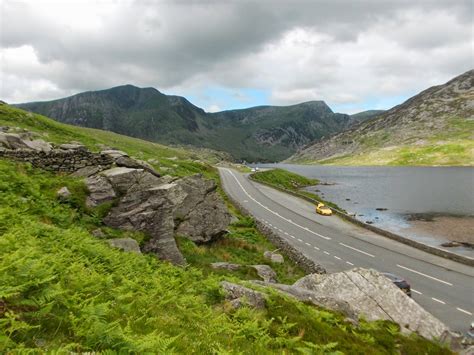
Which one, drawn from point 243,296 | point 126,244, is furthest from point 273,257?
point 243,296

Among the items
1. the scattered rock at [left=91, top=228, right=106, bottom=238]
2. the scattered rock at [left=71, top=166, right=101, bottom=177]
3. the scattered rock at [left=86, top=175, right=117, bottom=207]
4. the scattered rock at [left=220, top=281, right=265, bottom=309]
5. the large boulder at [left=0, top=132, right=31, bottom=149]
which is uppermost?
the large boulder at [left=0, top=132, right=31, bottom=149]

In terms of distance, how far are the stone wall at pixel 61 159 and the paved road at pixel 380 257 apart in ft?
79.4

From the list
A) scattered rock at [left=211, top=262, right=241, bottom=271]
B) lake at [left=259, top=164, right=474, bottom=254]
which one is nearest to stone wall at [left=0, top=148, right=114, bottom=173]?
scattered rock at [left=211, top=262, right=241, bottom=271]

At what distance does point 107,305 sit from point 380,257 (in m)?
39.0

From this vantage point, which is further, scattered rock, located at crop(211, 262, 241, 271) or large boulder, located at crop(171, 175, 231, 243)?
large boulder, located at crop(171, 175, 231, 243)

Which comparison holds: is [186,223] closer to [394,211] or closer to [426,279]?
[426,279]

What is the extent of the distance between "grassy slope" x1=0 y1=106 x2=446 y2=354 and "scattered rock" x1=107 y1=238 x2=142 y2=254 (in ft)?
4.95

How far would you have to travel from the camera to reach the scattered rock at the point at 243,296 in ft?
42.6

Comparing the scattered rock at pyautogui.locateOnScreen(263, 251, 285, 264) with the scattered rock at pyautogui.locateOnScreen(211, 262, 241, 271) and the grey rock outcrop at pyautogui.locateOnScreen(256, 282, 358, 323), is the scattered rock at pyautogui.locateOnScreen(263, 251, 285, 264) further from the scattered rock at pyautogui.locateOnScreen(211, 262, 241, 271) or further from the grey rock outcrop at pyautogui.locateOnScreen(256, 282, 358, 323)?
the grey rock outcrop at pyautogui.locateOnScreen(256, 282, 358, 323)

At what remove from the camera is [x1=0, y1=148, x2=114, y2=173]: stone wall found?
77.3 ft

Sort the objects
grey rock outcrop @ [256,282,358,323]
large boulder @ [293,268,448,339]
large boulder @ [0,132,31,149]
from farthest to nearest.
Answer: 1. large boulder @ [0,132,31,149]
2. large boulder @ [293,268,448,339]
3. grey rock outcrop @ [256,282,358,323]

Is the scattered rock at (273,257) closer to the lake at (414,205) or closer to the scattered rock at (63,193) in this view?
the scattered rock at (63,193)

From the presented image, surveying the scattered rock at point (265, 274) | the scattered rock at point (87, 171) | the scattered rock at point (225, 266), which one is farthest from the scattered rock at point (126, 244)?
the scattered rock at point (265, 274)

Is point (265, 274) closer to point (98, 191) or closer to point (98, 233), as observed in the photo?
point (98, 233)
